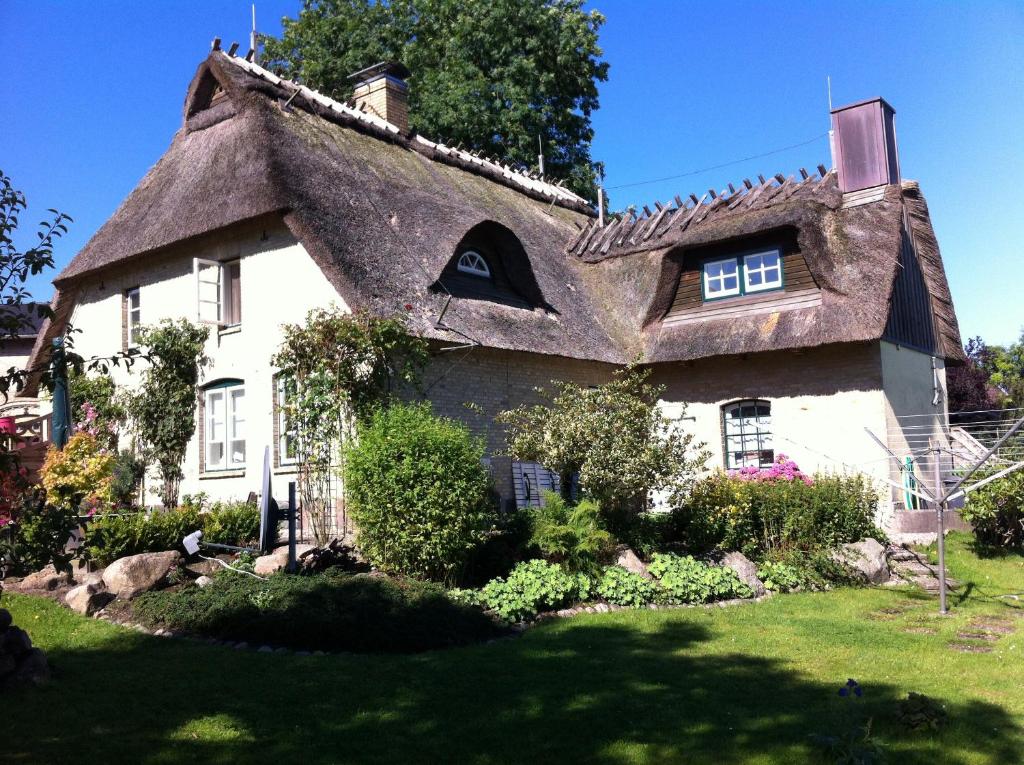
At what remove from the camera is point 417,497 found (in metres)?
9.58

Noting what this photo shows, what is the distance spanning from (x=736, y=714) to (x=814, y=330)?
9818mm

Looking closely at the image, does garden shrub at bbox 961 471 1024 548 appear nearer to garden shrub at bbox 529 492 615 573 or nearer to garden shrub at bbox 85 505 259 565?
garden shrub at bbox 529 492 615 573

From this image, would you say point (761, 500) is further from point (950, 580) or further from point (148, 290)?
point (148, 290)

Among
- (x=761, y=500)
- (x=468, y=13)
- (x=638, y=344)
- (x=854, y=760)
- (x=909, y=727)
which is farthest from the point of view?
(x=468, y=13)

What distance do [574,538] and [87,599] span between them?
5215 millimetres

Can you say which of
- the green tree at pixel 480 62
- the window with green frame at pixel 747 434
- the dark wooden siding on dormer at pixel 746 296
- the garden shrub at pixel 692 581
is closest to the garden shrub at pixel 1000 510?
the window with green frame at pixel 747 434

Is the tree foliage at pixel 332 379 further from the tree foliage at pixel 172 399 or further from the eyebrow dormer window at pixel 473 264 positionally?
the tree foliage at pixel 172 399

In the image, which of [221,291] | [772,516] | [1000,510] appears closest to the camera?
[772,516]

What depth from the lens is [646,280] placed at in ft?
56.0

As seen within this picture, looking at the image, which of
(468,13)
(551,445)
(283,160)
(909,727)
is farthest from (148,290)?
(468,13)

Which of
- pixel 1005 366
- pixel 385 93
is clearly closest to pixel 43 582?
pixel 385 93

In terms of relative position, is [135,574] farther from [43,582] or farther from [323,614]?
[323,614]

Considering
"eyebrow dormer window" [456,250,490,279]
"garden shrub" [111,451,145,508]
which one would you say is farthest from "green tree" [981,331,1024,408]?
"garden shrub" [111,451,145,508]

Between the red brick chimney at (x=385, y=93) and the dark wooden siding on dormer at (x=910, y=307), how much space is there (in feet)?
34.1
